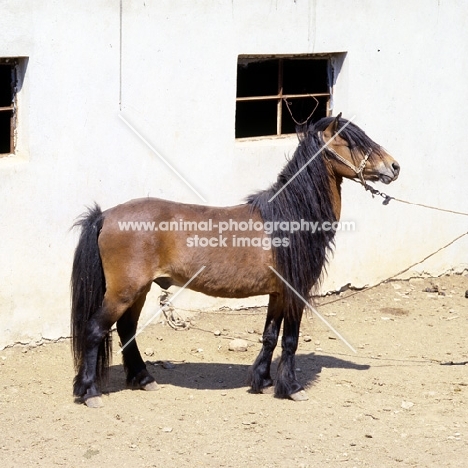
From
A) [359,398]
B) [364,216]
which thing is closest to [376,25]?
[364,216]

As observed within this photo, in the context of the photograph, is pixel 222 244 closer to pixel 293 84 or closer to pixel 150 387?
pixel 150 387

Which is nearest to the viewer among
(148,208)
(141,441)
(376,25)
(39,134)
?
(141,441)

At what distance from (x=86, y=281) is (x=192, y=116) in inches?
85.9

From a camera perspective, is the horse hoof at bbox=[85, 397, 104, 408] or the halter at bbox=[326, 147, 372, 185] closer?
the horse hoof at bbox=[85, 397, 104, 408]

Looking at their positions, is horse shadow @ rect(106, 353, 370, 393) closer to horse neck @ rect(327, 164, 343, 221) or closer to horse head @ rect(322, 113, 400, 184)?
horse neck @ rect(327, 164, 343, 221)

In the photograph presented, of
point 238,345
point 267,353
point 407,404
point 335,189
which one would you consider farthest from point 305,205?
point 238,345

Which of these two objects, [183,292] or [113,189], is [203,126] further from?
[183,292]

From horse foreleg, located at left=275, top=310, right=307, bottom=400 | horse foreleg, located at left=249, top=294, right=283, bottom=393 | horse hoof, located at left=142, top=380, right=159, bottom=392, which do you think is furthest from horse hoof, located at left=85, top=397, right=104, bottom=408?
horse foreleg, located at left=275, top=310, right=307, bottom=400

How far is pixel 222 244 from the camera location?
6.51 meters

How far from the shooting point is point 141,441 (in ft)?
19.4

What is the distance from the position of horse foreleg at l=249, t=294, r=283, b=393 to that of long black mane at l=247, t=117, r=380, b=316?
299 mm

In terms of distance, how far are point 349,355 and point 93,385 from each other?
2412 mm

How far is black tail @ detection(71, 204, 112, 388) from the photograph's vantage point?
637 centimetres

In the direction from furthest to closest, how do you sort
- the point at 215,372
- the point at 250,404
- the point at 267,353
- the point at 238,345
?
the point at 238,345
the point at 215,372
the point at 267,353
the point at 250,404
